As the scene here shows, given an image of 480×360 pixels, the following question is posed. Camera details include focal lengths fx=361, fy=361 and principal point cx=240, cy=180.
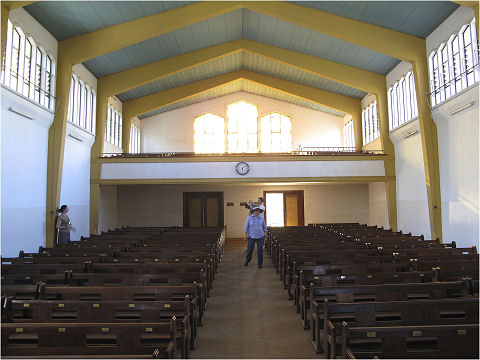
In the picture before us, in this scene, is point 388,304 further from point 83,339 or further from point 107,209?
point 107,209

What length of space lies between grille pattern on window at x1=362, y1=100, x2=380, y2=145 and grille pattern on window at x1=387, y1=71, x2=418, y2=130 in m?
1.22

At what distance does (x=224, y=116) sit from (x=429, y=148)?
10.9 m

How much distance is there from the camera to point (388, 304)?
3227 mm

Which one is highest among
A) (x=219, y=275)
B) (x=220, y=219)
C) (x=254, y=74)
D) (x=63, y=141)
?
(x=254, y=74)

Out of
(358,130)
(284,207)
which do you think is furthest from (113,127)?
(358,130)

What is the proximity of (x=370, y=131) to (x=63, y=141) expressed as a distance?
1187 centimetres

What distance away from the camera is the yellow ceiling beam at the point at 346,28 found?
10.4 m

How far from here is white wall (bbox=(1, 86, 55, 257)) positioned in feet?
26.7

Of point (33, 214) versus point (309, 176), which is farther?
point (309, 176)

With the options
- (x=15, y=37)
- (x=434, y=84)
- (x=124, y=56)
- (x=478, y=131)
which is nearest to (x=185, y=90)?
(x=124, y=56)

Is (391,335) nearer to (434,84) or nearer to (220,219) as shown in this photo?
(434,84)

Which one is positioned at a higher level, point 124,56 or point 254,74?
point 254,74

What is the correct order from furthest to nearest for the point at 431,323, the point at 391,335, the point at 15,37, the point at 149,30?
1. the point at 149,30
2. the point at 15,37
3. the point at 431,323
4. the point at 391,335

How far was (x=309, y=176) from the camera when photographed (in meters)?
13.0
